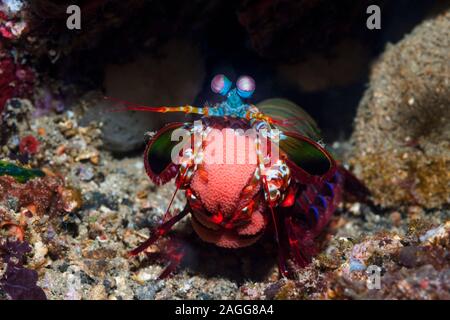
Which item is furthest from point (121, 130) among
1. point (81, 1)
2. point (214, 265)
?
point (214, 265)

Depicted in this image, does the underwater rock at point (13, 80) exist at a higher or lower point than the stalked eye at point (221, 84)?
higher

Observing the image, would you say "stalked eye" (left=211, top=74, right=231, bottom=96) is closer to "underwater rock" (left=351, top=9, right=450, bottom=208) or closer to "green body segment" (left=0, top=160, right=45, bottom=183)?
"green body segment" (left=0, top=160, right=45, bottom=183)

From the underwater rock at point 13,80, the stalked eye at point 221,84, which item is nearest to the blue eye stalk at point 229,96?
the stalked eye at point 221,84

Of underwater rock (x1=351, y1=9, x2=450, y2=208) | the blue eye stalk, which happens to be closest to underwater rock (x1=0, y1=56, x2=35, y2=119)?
the blue eye stalk

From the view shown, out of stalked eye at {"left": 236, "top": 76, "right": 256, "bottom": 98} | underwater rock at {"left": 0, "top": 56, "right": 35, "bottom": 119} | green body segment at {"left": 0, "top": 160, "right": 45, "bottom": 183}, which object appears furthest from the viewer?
underwater rock at {"left": 0, "top": 56, "right": 35, "bottom": 119}

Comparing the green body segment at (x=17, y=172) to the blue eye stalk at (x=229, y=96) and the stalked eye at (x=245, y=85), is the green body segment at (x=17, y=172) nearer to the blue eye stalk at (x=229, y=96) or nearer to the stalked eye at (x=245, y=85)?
the blue eye stalk at (x=229, y=96)

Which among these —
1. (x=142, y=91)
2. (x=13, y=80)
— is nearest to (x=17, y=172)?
(x=13, y=80)
